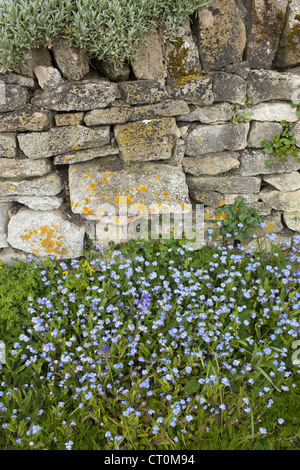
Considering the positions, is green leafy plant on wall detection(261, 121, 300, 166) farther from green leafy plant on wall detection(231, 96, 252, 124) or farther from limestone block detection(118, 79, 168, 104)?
limestone block detection(118, 79, 168, 104)

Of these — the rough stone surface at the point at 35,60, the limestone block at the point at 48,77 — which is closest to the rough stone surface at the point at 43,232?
the limestone block at the point at 48,77

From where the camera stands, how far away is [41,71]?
3.36 metres

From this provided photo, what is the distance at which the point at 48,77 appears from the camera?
337 centimetres

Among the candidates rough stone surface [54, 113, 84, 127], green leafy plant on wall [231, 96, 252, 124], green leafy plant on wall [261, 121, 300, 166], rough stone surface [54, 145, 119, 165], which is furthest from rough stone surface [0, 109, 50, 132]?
green leafy plant on wall [261, 121, 300, 166]

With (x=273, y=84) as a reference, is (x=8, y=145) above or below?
below

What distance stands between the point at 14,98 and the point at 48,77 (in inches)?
14.5

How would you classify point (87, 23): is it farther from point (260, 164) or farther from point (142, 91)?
point (260, 164)

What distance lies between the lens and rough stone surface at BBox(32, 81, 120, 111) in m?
3.38

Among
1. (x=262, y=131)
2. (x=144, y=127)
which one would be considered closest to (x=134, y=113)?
(x=144, y=127)

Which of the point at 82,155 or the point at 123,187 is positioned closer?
the point at 82,155

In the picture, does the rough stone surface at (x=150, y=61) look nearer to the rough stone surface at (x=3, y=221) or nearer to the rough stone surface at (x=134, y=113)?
the rough stone surface at (x=134, y=113)

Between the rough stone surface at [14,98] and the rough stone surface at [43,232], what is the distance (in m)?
1.02

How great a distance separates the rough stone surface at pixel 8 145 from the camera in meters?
3.48

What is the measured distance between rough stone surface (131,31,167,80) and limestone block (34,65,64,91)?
0.71 meters
